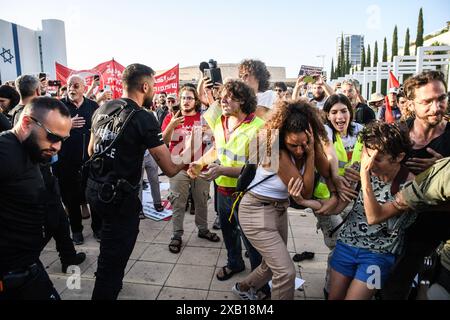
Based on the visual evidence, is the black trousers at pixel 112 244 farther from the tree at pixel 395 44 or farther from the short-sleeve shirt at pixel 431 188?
the tree at pixel 395 44

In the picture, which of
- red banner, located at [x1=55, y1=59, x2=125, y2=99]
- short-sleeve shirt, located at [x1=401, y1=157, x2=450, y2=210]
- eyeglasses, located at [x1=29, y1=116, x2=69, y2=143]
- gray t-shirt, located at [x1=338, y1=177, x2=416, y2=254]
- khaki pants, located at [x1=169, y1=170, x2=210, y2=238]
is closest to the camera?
short-sleeve shirt, located at [x1=401, y1=157, x2=450, y2=210]

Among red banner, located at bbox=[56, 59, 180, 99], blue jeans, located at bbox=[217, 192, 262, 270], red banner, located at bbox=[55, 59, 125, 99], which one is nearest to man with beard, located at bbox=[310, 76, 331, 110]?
blue jeans, located at bbox=[217, 192, 262, 270]

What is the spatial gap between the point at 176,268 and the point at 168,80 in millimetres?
6371

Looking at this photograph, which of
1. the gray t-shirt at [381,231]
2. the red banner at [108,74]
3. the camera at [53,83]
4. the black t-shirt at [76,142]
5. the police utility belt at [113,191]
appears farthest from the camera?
the red banner at [108,74]

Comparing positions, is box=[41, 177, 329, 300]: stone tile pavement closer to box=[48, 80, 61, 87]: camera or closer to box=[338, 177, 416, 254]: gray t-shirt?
box=[338, 177, 416, 254]: gray t-shirt

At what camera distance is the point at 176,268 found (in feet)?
11.3

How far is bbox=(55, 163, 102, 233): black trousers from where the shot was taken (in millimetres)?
4098

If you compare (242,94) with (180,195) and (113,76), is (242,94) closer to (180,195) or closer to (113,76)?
(180,195)

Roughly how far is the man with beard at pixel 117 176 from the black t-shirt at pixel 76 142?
206cm

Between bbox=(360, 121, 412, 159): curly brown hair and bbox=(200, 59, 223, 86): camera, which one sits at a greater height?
bbox=(200, 59, 223, 86): camera

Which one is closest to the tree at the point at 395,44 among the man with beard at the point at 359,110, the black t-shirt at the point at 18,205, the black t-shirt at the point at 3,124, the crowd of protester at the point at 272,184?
the man with beard at the point at 359,110

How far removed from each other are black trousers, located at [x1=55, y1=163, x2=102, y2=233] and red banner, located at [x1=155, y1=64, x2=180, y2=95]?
4761 millimetres

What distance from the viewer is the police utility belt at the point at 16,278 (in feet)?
5.33
